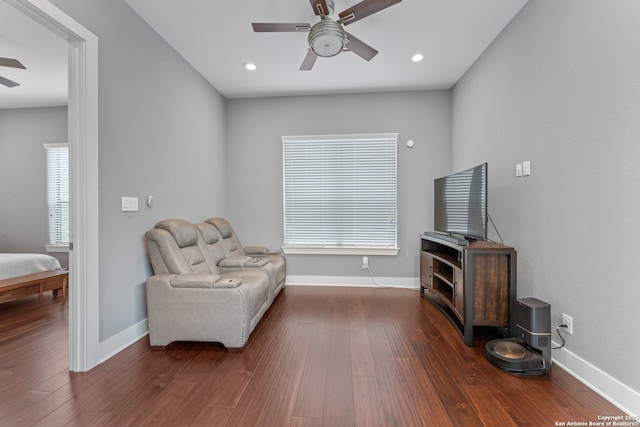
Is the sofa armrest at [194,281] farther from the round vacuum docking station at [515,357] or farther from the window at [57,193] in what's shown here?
the window at [57,193]

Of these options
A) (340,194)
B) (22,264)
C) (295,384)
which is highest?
(340,194)

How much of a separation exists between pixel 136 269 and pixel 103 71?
167cm

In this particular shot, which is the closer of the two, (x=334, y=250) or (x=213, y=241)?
(x=213, y=241)

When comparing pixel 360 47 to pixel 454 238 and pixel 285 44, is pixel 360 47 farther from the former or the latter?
pixel 454 238

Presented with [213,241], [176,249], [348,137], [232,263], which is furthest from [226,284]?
[348,137]

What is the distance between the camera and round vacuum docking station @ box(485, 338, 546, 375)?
1.92 meters

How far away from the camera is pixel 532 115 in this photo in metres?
2.34

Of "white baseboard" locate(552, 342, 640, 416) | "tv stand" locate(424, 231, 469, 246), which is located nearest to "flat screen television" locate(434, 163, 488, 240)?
"tv stand" locate(424, 231, 469, 246)

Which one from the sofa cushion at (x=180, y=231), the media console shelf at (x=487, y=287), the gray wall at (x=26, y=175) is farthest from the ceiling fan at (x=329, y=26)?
the gray wall at (x=26, y=175)

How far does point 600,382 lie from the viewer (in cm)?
170

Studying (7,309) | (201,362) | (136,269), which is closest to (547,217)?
(201,362)

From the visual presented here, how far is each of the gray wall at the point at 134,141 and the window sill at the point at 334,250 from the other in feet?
5.03

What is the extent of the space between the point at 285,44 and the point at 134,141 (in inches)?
70.9

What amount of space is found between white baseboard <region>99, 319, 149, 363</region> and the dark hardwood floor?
0.06 m
